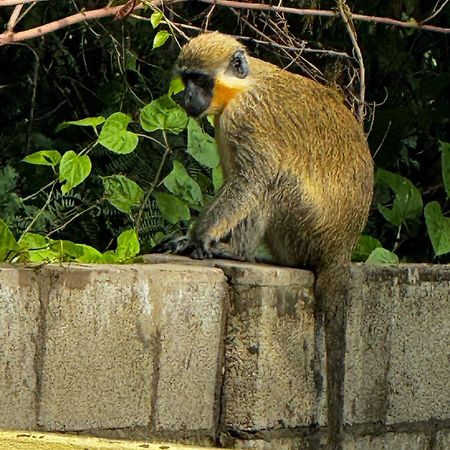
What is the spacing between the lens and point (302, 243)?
674 centimetres

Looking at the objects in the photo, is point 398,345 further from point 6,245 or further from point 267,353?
point 6,245

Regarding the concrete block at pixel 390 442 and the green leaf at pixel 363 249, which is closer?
the concrete block at pixel 390 442

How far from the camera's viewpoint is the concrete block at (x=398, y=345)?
625cm

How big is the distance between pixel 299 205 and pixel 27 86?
114 inches

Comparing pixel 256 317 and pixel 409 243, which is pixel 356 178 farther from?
pixel 409 243

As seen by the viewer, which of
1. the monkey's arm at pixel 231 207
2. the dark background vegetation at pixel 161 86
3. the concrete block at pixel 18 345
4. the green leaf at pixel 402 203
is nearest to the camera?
the concrete block at pixel 18 345

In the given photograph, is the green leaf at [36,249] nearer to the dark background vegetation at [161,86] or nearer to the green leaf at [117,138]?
the green leaf at [117,138]

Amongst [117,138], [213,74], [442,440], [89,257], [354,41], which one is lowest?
[442,440]

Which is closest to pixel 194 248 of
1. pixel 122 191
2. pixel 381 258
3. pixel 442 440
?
pixel 122 191

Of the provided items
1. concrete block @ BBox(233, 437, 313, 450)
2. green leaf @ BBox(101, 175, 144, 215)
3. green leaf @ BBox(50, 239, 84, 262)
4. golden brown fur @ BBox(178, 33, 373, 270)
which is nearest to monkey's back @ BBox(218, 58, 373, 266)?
Result: golden brown fur @ BBox(178, 33, 373, 270)

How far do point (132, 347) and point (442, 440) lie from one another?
74.4 inches

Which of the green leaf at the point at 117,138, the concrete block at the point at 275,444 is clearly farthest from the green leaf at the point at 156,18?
the concrete block at the point at 275,444

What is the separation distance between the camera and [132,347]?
17.9 ft

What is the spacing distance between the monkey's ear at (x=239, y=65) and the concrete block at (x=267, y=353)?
1419 millimetres
